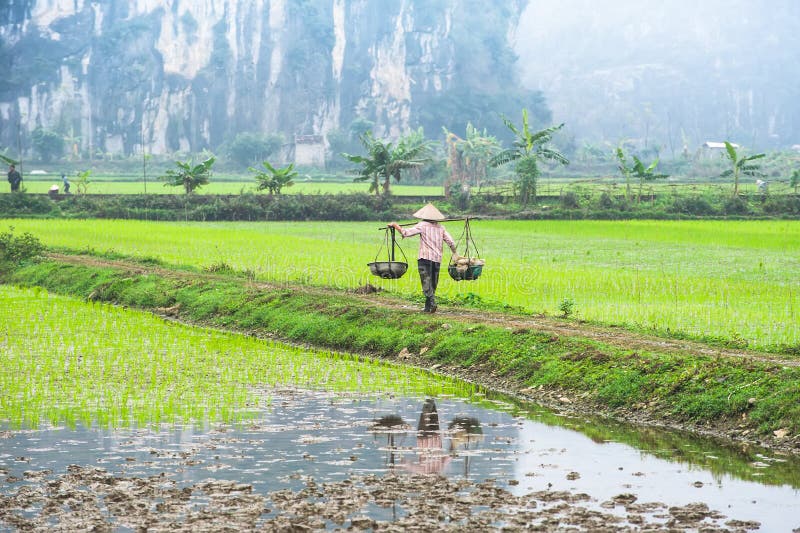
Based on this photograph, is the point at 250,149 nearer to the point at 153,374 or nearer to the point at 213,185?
the point at 213,185

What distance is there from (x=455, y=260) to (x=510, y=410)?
3168 mm

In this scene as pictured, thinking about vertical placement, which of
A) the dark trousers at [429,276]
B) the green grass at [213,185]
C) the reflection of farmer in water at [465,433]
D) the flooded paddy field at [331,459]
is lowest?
the reflection of farmer in water at [465,433]

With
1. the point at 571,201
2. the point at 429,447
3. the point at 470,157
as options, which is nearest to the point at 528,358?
the point at 429,447

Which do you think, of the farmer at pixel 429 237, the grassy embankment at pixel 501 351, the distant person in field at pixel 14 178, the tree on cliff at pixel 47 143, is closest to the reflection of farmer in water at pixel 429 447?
the grassy embankment at pixel 501 351

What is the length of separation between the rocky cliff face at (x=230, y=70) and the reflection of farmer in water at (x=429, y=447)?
101004 mm

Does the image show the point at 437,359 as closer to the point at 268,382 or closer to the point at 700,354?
the point at 268,382

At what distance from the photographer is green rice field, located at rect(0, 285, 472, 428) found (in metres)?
8.70

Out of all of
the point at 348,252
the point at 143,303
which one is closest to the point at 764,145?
the point at 348,252

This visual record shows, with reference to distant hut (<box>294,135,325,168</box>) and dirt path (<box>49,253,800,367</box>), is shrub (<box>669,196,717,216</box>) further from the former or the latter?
distant hut (<box>294,135,325,168</box>)

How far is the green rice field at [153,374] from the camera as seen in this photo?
8.70 meters

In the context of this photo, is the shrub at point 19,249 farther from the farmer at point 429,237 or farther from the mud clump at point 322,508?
the mud clump at point 322,508

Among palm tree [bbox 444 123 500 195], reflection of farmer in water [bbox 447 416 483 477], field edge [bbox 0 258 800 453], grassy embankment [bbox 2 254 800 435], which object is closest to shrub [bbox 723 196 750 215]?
palm tree [bbox 444 123 500 195]

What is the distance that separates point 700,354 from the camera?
958 centimetres

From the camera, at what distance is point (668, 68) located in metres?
141
